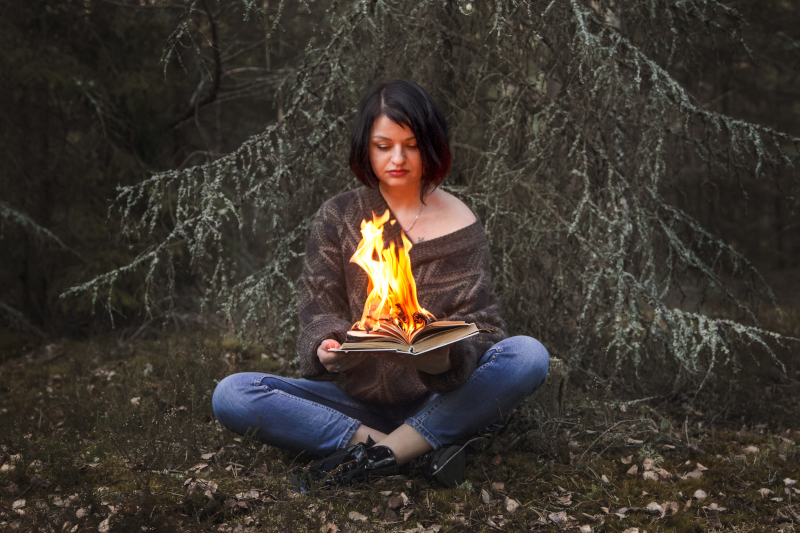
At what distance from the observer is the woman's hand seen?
2.61 m

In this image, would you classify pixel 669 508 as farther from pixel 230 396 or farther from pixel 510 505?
pixel 230 396

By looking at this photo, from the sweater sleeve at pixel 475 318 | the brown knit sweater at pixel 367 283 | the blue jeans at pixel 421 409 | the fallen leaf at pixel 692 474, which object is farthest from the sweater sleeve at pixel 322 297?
the fallen leaf at pixel 692 474

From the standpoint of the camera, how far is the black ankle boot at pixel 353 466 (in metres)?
2.83

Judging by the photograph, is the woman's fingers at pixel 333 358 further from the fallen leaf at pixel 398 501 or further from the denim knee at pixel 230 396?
the fallen leaf at pixel 398 501

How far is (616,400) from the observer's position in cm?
384

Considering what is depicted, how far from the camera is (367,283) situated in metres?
3.10

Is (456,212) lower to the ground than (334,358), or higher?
higher

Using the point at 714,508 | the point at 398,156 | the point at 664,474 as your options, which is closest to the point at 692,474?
the point at 664,474

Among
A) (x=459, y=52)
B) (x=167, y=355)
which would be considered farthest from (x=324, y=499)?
(x=459, y=52)

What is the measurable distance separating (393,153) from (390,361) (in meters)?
0.93

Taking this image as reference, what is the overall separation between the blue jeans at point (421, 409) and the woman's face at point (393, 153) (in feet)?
2.97

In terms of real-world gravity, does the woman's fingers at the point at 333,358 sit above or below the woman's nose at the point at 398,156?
below

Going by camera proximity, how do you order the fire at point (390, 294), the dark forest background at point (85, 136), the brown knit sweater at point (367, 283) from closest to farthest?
the fire at point (390, 294), the brown knit sweater at point (367, 283), the dark forest background at point (85, 136)

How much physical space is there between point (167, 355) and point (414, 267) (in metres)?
2.37
